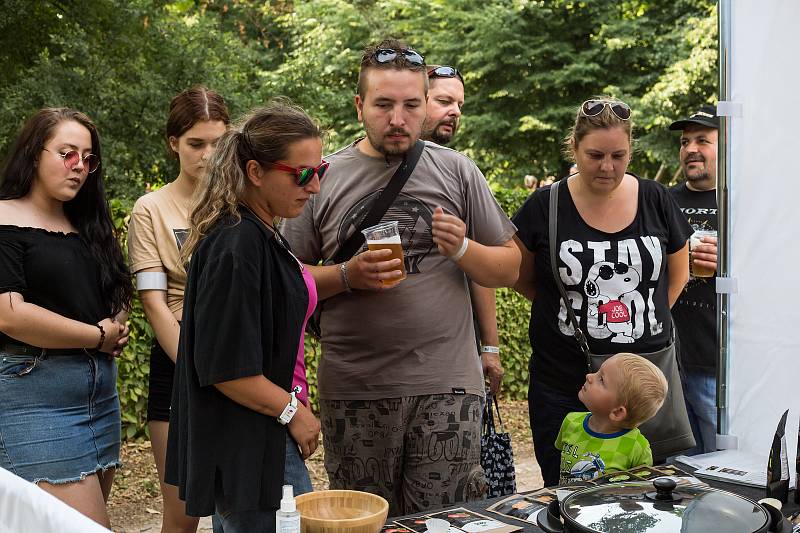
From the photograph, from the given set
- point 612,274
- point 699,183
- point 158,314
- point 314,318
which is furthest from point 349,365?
point 699,183

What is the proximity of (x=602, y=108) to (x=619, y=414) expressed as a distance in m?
1.15

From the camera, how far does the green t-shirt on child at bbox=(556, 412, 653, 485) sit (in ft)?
8.67

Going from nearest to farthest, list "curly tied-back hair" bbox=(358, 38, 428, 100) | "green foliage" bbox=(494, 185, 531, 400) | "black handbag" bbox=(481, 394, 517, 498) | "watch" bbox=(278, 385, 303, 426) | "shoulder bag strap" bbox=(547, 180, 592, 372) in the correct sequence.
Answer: "watch" bbox=(278, 385, 303, 426) < "curly tied-back hair" bbox=(358, 38, 428, 100) < "shoulder bag strap" bbox=(547, 180, 592, 372) < "black handbag" bbox=(481, 394, 517, 498) < "green foliage" bbox=(494, 185, 531, 400)

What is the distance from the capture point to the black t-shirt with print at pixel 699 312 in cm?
400

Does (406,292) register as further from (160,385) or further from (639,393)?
(160,385)

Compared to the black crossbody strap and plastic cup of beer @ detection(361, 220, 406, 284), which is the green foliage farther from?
plastic cup of beer @ detection(361, 220, 406, 284)

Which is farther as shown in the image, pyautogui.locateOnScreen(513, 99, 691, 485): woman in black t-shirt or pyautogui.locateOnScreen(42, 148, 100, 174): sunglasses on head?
pyautogui.locateOnScreen(513, 99, 691, 485): woman in black t-shirt

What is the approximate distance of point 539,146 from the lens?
64.7 feet

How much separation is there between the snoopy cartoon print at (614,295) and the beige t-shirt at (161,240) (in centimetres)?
154

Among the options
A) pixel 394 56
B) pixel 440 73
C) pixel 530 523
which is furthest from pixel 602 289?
pixel 440 73

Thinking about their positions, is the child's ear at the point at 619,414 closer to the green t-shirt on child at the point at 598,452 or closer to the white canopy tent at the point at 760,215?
the green t-shirt on child at the point at 598,452

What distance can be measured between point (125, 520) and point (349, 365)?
2.94m

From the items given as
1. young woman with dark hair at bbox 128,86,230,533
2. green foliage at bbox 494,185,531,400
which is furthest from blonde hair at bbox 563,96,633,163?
green foliage at bbox 494,185,531,400

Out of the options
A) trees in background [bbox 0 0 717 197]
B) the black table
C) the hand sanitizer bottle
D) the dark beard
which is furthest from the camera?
trees in background [bbox 0 0 717 197]
